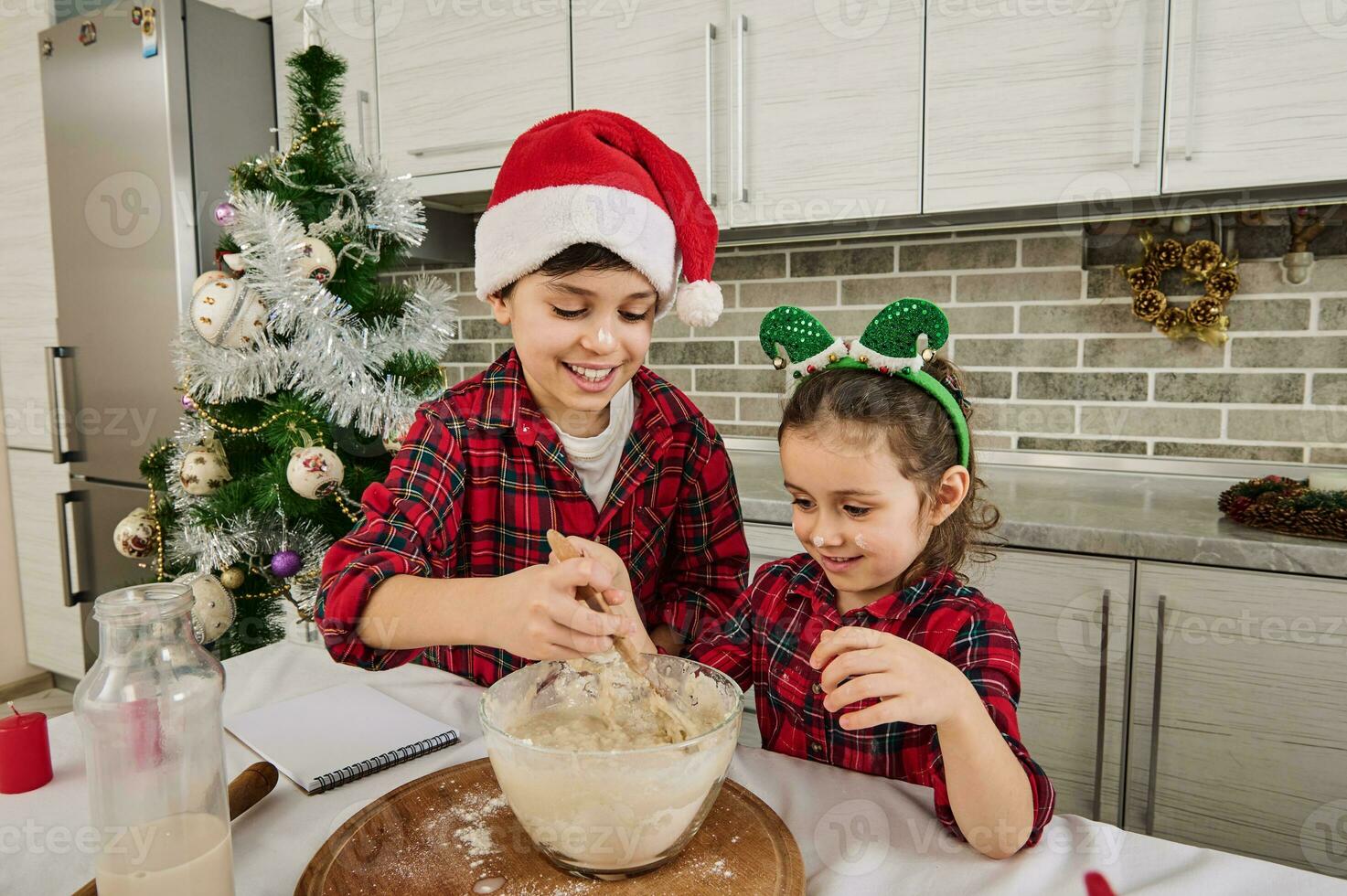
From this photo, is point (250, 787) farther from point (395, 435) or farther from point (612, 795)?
point (395, 435)

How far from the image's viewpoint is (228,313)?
1.67 m

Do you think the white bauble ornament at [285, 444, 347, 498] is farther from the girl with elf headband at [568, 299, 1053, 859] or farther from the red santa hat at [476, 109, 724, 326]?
the girl with elf headband at [568, 299, 1053, 859]

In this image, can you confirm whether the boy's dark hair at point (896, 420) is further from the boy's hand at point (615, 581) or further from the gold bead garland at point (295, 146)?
the gold bead garland at point (295, 146)

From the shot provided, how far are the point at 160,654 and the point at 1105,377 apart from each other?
2.12m

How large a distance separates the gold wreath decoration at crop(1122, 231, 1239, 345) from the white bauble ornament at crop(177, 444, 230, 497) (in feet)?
6.86

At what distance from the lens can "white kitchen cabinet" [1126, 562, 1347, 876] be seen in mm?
1477

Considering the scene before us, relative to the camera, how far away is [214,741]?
0.58 metres

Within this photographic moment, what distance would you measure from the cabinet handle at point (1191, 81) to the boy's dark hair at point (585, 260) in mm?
1311

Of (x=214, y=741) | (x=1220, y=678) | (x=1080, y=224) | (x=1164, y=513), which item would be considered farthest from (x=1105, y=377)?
(x=214, y=741)

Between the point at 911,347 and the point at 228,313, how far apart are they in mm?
1338

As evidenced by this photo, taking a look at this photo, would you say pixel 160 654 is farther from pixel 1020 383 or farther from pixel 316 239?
pixel 1020 383

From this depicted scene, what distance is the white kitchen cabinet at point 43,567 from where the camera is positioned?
304cm

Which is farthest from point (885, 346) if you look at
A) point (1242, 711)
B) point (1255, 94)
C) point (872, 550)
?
point (1255, 94)

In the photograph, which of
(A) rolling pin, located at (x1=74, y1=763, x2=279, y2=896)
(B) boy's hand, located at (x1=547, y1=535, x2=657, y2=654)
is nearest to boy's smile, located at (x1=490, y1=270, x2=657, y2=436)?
(B) boy's hand, located at (x1=547, y1=535, x2=657, y2=654)
